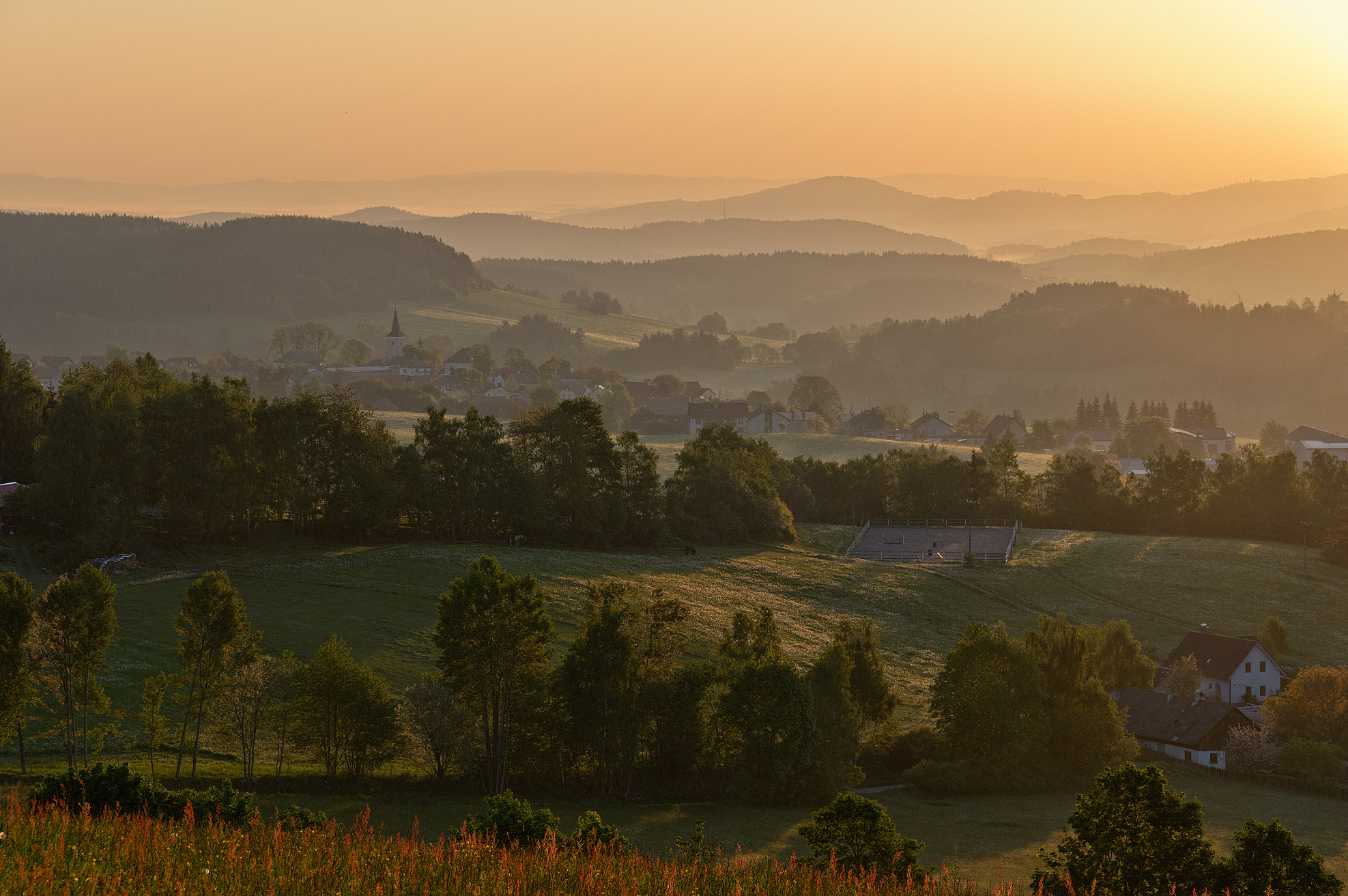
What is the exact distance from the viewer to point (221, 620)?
1276 inches

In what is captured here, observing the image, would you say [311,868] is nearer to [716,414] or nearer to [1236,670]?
[1236,670]

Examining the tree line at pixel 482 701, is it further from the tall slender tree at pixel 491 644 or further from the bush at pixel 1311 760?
the bush at pixel 1311 760

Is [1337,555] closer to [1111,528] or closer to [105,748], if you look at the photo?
[1111,528]

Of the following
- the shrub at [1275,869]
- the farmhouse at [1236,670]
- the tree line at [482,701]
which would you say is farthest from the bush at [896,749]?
the shrub at [1275,869]

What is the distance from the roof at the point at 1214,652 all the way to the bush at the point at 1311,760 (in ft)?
43.6

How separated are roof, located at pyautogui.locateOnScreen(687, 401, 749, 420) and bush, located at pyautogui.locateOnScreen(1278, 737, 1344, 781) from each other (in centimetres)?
14273

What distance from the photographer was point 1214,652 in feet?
213

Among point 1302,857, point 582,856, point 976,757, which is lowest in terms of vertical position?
point 976,757

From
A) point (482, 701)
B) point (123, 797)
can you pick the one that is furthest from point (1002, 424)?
point (123, 797)

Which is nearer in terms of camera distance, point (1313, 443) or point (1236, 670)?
point (1236, 670)

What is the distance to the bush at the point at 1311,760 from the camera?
159 feet

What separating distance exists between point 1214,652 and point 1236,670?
7.43ft

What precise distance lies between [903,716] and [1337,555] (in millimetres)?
61019

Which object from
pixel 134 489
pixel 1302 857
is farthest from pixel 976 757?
pixel 134 489
